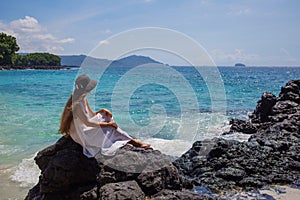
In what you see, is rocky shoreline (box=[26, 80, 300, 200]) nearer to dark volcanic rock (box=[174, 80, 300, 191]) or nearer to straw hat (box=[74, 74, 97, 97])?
dark volcanic rock (box=[174, 80, 300, 191])

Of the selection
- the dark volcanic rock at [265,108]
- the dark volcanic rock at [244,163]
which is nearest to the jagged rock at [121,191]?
the dark volcanic rock at [244,163]

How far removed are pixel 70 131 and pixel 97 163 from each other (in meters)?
0.71

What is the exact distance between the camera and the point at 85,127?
4.93 meters

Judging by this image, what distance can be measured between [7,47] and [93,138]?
94.1 m

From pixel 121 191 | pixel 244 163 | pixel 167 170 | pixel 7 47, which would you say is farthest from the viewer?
pixel 7 47

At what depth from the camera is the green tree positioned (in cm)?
8843

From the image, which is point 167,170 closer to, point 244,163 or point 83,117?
point 83,117

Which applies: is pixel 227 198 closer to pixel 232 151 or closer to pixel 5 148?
pixel 232 151

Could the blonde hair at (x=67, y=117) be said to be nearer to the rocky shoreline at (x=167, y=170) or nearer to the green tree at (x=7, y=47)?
the rocky shoreline at (x=167, y=170)

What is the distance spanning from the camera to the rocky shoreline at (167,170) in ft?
14.9

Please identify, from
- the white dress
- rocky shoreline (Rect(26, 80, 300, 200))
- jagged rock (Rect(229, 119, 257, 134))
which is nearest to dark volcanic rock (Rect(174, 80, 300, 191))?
rocky shoreline (Rect(26, 80, 300, 200))

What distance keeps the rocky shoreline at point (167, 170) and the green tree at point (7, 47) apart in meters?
90.7

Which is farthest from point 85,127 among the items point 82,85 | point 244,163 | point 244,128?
point 244,128

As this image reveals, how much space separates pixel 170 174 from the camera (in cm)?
480
